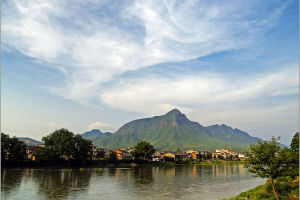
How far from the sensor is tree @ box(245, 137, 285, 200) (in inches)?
978

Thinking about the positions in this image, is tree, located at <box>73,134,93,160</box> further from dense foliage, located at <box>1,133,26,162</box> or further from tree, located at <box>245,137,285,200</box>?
tree, located at <box>245,137,285,200</box>

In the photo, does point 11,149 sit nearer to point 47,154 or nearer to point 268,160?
point 47,154

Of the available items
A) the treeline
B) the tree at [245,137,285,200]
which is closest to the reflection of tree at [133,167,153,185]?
the tree at [245,137,285,200]

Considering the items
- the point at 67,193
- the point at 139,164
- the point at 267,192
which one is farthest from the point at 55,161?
the point at 267,192

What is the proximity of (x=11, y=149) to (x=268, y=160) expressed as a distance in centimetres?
8663

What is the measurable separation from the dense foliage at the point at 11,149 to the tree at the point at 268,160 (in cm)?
8391

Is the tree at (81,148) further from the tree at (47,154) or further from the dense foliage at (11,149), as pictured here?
the dense foliage at (11,149)

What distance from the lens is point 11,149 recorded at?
8638 centimetres

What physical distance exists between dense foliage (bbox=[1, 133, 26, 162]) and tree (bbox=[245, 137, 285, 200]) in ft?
275

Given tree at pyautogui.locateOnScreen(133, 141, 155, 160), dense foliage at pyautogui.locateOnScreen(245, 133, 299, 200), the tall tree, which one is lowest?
tree at pyautogui.locateOnScreen(133, 141, 155, 160)

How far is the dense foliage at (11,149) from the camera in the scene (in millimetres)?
84644

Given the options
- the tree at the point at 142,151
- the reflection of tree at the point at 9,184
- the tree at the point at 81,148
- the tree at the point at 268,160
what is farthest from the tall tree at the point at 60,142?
the tree at the point at 268,160

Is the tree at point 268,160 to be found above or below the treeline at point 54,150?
above

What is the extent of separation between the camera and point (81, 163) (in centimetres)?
10362
